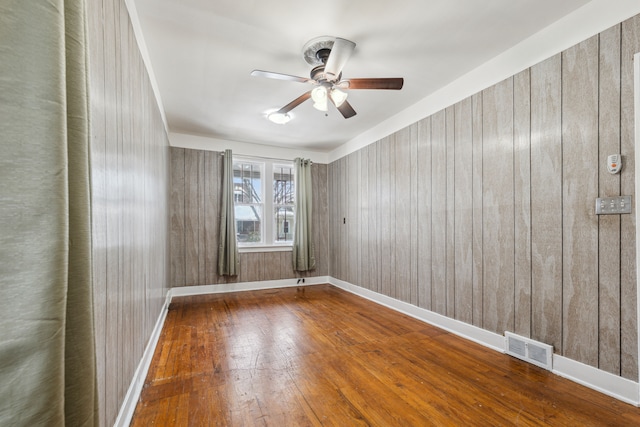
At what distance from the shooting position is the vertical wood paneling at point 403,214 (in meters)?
3.63

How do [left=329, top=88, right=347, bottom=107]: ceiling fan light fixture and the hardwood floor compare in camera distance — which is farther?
[left=329, top=88, right=347, bottom=107]: ceiling fan light fixture

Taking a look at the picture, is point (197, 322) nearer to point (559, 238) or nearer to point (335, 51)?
point (335, 51)

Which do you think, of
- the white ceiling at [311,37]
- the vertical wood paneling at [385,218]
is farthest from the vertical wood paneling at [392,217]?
the white ceiling at [311,37]

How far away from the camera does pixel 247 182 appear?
525 cm

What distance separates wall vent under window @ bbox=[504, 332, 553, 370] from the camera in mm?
2180

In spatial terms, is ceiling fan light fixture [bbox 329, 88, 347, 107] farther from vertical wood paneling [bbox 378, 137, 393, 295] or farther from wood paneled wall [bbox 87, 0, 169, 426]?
vertical wood paneling [bbox 378, 137, 393, 295]

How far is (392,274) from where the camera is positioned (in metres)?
3.89

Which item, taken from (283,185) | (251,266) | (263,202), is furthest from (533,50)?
(251,266)

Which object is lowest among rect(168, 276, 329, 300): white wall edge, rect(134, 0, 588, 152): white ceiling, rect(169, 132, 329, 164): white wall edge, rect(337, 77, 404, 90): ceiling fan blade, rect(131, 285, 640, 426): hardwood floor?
rect(168, 276, 329, 300): white wall edge

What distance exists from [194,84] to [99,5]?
6.18ft

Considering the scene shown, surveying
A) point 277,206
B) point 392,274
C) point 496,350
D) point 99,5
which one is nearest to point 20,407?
point 99,5

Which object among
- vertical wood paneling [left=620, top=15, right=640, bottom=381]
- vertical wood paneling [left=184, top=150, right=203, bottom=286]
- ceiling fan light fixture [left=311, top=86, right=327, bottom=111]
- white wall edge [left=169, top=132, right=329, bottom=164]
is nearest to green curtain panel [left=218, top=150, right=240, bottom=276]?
white wall edge [left=169, top=132, right=329, bottom=164]

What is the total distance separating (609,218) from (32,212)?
110 inches

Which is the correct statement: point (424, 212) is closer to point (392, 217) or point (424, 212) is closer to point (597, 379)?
point (392, 217)
